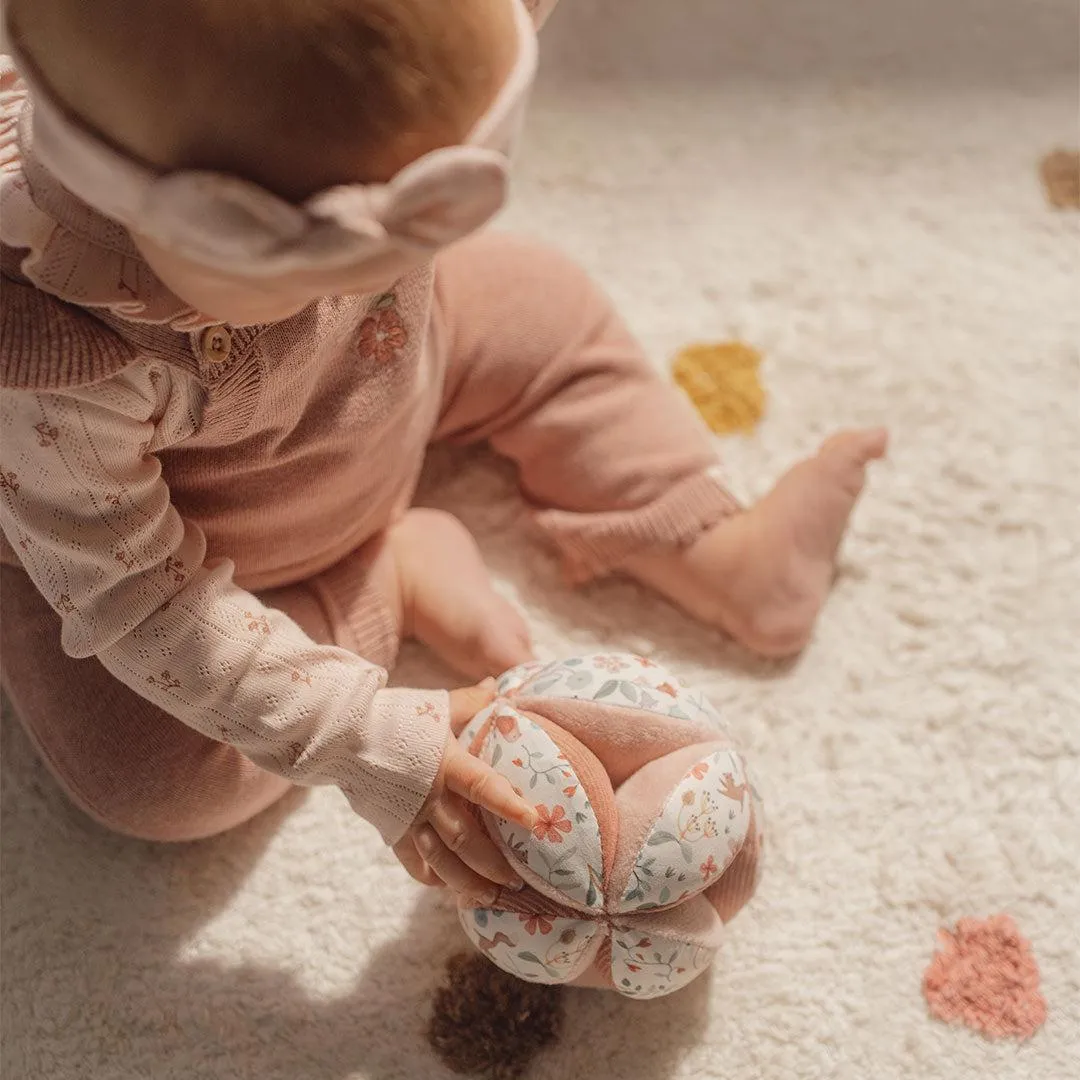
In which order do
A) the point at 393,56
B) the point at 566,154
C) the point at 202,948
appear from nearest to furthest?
the point at 393,56 → the point at 202,948 → the point at 566,154

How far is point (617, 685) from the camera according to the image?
24.7 inches

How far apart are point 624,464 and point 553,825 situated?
0.28 metres

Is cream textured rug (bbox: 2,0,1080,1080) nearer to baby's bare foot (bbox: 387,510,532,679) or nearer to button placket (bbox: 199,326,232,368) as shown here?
baby's bare foot (bbox: 387,510,532,679)

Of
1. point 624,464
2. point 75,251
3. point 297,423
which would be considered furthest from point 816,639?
point 75,251

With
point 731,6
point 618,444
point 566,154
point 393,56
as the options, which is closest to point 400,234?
point 393,56

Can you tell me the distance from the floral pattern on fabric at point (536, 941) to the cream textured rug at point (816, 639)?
0.33ft

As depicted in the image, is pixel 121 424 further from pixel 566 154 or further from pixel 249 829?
pixel 566 154

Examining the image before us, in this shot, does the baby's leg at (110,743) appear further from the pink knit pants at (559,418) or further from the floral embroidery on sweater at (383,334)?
the floral embroidery on sweater at (383,334)

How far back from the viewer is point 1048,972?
719 mm

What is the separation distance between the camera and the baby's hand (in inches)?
22.9

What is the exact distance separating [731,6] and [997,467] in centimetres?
48

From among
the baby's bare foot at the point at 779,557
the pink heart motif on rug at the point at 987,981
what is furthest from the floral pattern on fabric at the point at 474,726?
the pink heart motif on rug at the point at 987,981

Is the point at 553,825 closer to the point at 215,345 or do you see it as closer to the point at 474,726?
the point at 474,726

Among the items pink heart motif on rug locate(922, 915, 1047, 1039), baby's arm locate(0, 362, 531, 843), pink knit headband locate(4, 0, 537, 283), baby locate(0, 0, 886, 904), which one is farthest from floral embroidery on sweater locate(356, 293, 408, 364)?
pink heart motif on rug locate(922, 915, 1047, 1039)
